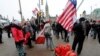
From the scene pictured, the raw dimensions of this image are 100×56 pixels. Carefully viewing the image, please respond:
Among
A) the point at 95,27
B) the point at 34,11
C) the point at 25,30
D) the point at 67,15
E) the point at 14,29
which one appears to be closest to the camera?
the point at 67,15

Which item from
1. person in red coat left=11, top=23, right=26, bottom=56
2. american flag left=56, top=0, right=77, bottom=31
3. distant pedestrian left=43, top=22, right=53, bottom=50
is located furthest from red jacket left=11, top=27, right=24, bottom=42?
distant pedestrian left=43, top=22, right=53, bottom=50

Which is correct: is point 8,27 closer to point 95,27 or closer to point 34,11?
point 95,27

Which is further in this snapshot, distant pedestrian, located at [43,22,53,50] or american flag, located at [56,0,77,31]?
distant pedestrian, located at [43,22,53,50]

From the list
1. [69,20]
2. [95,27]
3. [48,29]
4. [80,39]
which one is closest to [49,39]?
[48,29]

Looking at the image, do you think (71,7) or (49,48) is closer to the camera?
(71,7)

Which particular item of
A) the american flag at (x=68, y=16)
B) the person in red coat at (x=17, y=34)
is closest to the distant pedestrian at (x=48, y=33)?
the person in red coat at (x=17, y=34)

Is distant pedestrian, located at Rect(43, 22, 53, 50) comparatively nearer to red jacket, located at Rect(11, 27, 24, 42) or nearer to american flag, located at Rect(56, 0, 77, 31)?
red jacket, located at Rect(11, 27, 24, 42)

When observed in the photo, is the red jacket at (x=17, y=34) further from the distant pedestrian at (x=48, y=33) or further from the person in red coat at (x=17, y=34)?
the distant pedestrian at (x=48, y=33)

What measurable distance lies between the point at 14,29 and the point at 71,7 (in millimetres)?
3398

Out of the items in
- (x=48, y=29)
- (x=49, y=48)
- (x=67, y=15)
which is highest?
(x=67, y=15)

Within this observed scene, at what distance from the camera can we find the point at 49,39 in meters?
16.9

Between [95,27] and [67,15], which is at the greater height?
[67,15]

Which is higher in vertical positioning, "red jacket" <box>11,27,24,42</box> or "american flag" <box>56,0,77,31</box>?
"american flag" <box>56,0,77,31</box>

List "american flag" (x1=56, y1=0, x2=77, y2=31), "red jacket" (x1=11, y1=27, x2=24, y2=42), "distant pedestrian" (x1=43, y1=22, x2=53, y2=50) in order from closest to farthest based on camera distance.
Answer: "american flag" (x1=56, y1=0, x2=77, y2=31) → "red jacket" (x1=11, y1=27, x2=24, y2=42) → "distant pedestrian" (x1=43, y1=22, x2=53, y2=50)
